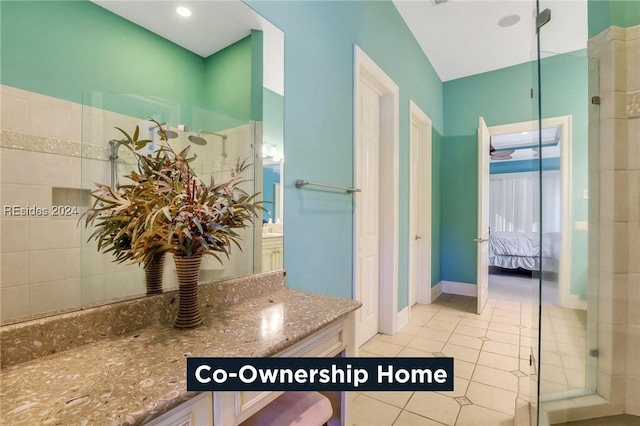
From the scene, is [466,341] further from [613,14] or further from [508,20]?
[508,20]

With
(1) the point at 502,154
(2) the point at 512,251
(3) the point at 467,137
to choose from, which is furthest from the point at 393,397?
(1) the point at 502,154

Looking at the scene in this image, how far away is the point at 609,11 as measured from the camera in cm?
148

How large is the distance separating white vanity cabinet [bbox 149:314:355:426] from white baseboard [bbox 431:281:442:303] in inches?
119

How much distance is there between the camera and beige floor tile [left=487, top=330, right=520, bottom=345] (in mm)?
2561

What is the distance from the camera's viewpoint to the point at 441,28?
3029 millimetres

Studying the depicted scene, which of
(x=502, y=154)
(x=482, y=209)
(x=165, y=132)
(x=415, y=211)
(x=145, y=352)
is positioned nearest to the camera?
(x=145, y=352)

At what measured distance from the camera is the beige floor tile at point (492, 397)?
1.69m

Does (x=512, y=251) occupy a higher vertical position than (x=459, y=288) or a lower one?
higher

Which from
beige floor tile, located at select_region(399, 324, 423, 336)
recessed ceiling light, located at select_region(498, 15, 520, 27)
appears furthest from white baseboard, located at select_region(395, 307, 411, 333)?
recessed ceiling light, located at select_region(498, 15, 520, 27)

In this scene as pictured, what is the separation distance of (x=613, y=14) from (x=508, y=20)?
5.57 ft

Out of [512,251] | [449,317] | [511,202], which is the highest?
[511,202]

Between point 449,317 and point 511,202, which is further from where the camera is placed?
point 511,202

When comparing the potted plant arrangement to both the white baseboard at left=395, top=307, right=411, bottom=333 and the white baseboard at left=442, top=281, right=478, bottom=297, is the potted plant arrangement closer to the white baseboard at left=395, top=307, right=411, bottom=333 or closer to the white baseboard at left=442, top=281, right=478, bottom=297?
the white baseboard at left=395, top=307, right=411, bottom=333

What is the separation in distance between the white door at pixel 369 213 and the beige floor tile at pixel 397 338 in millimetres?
89
